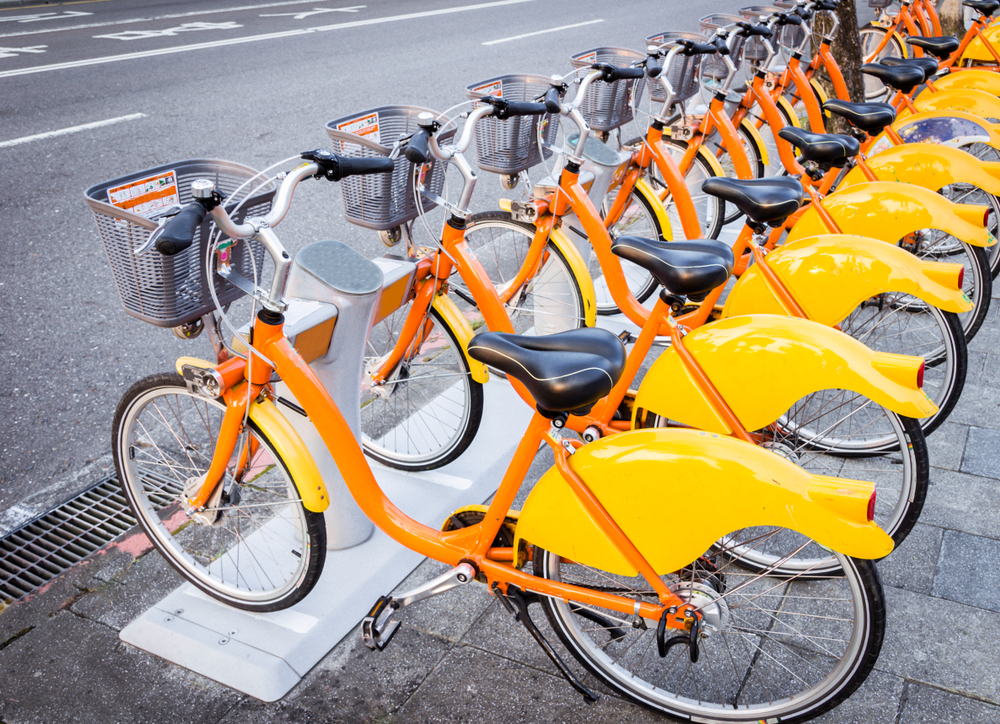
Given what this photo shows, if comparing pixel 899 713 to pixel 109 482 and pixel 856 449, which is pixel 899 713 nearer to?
pixel 856 449

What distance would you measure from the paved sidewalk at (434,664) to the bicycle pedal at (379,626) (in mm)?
138

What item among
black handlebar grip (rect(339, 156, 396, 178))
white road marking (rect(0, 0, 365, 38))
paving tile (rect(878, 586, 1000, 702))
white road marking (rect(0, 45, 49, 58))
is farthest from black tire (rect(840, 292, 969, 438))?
white road marking (rect(0, 0, 365, 38))

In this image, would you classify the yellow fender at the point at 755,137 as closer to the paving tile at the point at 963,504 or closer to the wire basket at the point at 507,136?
the wire basket at the point at 507,136

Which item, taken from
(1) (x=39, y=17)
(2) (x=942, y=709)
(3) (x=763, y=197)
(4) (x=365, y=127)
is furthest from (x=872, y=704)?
(1) (x=39, y=17)

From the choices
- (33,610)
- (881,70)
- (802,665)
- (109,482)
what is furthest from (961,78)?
(33,610)

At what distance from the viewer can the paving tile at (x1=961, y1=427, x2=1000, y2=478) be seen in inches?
137

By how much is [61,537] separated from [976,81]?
613 cm

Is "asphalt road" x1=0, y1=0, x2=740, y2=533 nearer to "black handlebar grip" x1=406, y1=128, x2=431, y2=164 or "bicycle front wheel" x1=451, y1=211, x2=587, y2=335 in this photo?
"bicycle front wheel" x1=451, y1=211, x2=587, y2=335

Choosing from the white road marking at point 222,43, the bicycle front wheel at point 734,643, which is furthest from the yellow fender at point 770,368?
the white road marking at point 222,43

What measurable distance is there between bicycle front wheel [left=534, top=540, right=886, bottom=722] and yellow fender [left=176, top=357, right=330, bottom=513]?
67cm

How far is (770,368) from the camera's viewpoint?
8.26ft

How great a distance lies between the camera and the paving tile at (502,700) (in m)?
2.46

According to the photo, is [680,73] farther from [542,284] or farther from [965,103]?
[542,284]

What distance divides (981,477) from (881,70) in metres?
2.82
